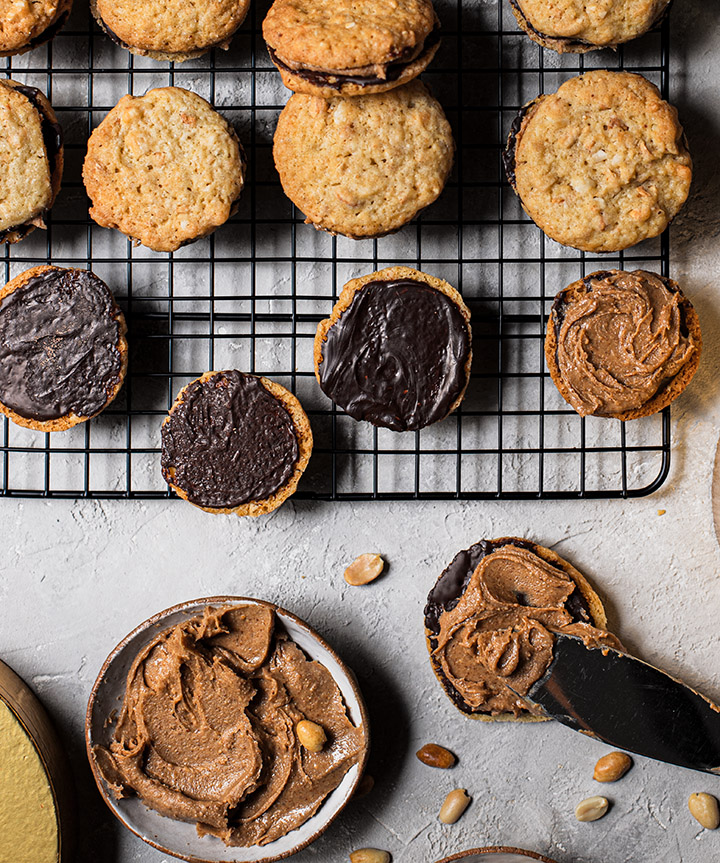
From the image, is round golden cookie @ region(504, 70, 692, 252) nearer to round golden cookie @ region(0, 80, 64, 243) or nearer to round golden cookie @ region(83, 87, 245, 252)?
round golden cookie @ region(83, 87, 245, 252)

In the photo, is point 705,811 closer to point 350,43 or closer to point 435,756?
point 435,756

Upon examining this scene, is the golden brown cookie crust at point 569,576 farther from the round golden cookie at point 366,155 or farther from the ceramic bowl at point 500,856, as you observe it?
the round golden cookie at point 366,155

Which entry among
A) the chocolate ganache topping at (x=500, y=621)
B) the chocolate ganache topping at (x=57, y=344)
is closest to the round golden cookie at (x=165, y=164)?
the chocolate ganache topping at (x=57, y=344)

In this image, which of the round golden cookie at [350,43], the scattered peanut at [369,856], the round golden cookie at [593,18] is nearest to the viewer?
the round golden cookie at [350,43]

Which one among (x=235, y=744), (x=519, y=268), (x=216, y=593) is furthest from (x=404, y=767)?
(x=519, y=268)

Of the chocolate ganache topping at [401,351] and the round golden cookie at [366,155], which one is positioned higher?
the round golden cookie at [366,155]

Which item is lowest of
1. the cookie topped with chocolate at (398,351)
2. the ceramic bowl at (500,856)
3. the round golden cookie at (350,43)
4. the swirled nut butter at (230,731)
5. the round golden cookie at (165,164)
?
the ceramic bowl at (500,856)

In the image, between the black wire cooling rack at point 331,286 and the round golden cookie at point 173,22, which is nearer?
the round golden cookie at point 173,22
